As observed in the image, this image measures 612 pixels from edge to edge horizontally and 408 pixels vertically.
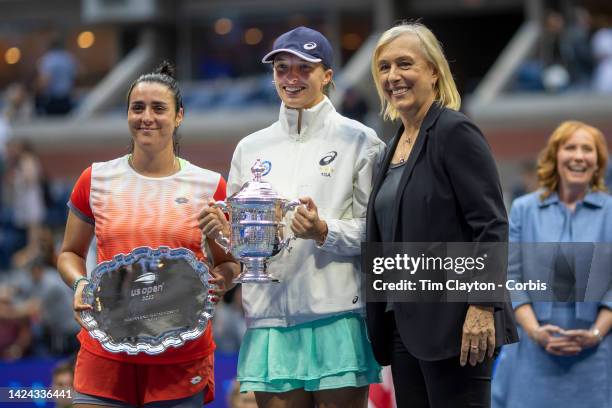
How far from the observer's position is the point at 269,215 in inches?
156

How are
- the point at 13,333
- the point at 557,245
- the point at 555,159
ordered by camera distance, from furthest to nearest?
the point at 13,333, the point at 555,159, the point at 557,245

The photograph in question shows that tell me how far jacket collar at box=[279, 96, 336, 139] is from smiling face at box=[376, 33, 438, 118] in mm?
324

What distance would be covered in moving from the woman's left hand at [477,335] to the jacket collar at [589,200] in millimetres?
1266

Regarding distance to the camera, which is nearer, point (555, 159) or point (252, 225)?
point (252, 225)

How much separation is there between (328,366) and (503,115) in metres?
10.4

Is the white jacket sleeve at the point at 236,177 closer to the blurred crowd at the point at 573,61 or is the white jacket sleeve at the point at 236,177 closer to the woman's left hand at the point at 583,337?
the woman's left hand at the point at 583,337

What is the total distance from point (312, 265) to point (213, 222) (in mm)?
407

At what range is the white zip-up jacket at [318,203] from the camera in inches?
161

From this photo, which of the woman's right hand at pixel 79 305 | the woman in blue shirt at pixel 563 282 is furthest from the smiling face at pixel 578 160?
the woman's right hand at pixel 79 305

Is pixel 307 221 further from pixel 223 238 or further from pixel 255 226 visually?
pixel 223 238

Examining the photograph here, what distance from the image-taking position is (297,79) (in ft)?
13.7

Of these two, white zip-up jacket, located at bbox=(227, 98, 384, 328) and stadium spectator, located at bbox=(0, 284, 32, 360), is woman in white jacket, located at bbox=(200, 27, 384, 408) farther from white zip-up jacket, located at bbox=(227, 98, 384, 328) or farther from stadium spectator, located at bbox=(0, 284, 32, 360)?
stadium spectator, located at bbox=(0, 284, 32, 360)

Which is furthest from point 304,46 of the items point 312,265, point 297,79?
point 312,265

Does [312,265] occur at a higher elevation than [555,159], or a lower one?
lower
